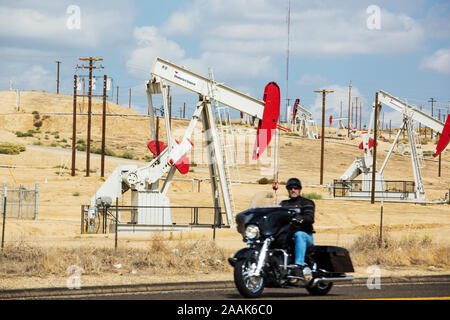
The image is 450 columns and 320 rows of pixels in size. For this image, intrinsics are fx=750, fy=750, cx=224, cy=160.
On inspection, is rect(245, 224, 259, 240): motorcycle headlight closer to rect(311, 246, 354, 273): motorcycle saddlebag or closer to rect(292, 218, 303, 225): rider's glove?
rect(292, 218, 303, 225): rider's glove

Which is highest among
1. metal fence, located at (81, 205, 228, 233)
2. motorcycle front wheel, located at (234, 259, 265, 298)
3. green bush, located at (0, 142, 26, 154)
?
green bush, located at (0, 142, 26, 154)

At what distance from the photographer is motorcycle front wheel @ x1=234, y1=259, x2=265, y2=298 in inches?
367

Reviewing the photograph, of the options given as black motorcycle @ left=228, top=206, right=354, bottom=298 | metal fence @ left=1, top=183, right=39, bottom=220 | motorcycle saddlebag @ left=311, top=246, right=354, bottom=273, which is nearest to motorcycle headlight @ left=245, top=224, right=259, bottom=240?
black motorcycle @ left=228, top=206, right=354, bottom=298

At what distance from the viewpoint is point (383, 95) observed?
42750 mm

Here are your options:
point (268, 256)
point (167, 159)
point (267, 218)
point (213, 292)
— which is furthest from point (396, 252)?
point (167, 159)

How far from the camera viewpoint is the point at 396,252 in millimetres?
15648

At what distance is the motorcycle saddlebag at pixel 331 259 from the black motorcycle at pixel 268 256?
0.06 meters

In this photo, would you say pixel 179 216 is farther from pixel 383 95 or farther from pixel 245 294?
pixel 245 294

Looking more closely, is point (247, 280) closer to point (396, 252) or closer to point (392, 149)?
point (396, 252)

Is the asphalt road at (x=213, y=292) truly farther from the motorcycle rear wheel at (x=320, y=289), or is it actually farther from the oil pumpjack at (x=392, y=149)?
the oil pumpjack at (x=392, y=149)

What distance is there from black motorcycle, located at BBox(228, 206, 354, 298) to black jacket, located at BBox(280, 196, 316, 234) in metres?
0.11

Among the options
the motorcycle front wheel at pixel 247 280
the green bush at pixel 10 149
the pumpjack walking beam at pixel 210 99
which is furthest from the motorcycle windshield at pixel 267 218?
the green bush at pixel 10 149

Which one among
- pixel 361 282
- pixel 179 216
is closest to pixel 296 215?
pixel 361 282

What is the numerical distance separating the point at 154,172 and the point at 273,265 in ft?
53.3
